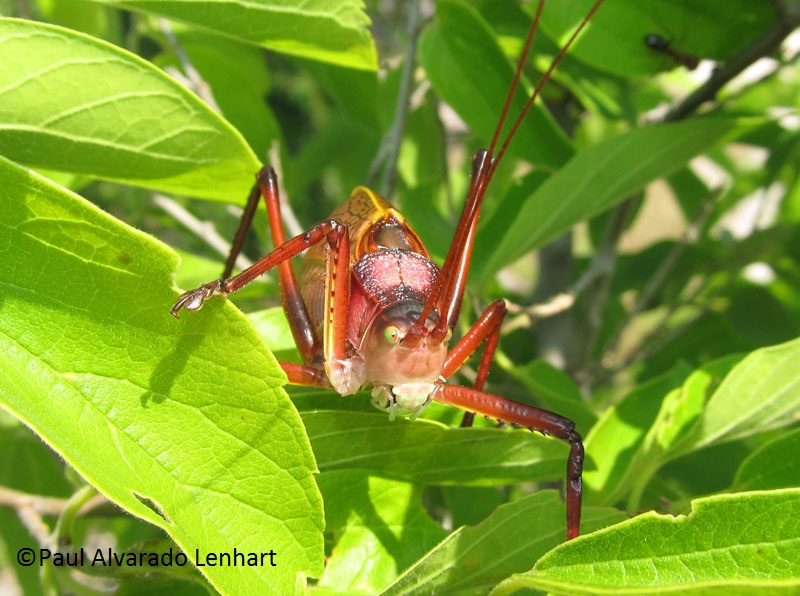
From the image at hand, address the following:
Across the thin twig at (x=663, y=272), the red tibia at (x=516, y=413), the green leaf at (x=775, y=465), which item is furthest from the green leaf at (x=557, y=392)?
the thin twig at (x=663, y=272)

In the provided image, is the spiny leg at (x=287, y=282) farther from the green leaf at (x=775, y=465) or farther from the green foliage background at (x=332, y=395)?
the green leaf at (x=775, y=465)

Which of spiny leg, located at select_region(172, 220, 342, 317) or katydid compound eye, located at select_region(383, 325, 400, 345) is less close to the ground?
A: spiny leg, located at select_region(172, 220, 342, 317)

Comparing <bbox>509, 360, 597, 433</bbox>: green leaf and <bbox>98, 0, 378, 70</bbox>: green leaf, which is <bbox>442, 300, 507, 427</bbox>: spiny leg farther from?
<bbox>98, 0, 378, 70</bbox>: green leaf

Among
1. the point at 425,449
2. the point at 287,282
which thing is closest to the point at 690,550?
the point at 425,449

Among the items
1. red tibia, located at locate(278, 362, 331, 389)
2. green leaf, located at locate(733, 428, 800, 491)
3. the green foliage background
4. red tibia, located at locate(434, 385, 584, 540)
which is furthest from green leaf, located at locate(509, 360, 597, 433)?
red tibia, located at locate(278, 362, 331, 389)

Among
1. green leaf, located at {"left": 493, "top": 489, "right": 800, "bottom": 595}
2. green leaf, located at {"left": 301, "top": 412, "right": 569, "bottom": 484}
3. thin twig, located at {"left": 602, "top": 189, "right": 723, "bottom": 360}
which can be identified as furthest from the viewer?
thin twig, located at {"left": 602, "top": 189, "right": 723, "bottom": 360}

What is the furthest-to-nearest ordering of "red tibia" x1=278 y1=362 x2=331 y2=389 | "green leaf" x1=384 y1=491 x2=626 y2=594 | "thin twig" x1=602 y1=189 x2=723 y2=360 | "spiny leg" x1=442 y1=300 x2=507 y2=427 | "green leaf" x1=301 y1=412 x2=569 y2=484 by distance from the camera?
"thin twig" x1=602 y1=189 x2=723 y2=360 → "spiny leg" x1=442 y1=300 x2=507 y2=427 → "red tibia" x1=278 y1=362 x2=331 y2=389 → "green leaf" x1=301 y1=412 x2=569 y2=484 → "green leaf" x1=384 y1=491 x2=626 y2=594

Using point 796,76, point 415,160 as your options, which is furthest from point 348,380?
point 796,76
